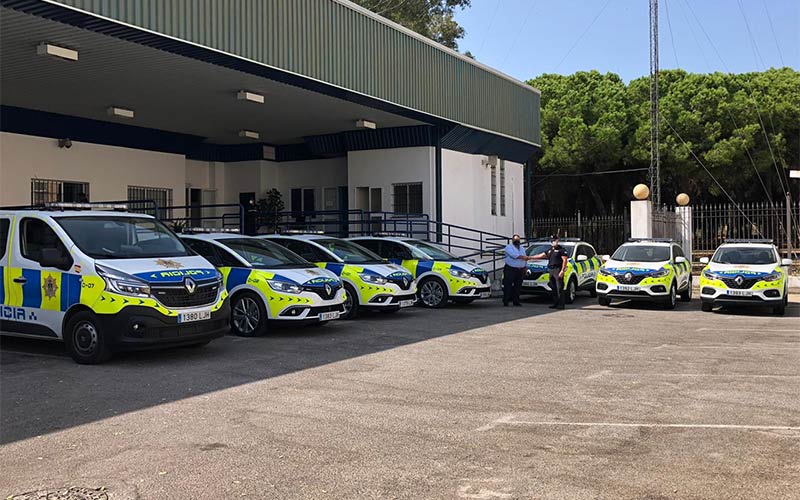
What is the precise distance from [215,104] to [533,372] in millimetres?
13793

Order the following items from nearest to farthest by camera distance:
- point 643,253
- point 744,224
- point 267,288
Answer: point 267,288, point 643,253, point 744,224

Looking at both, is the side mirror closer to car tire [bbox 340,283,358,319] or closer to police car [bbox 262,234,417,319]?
police car [bbox 262,234,417,319]

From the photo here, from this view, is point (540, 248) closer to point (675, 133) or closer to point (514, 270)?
point (514, 270)

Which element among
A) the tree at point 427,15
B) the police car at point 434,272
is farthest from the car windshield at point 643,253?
the tree at point 427,15

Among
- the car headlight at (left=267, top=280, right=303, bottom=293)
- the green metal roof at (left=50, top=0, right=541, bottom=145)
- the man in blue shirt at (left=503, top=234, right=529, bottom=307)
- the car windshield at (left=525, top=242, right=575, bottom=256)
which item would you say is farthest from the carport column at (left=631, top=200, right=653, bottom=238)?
the car headlight at (left=267, top=280, right=303, bottom=293)

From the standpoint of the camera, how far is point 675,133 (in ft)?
120

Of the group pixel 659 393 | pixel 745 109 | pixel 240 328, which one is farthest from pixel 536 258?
pixel 745 109

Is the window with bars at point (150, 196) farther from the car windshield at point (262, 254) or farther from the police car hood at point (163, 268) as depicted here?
the police car hood at point (163, 268)

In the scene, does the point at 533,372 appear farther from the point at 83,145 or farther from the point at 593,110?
the point at 593,110

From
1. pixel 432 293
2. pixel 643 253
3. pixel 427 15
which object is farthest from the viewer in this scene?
pixel 427 15

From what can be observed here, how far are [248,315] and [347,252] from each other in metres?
3.71

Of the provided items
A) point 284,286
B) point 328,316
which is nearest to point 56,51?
point 284,286

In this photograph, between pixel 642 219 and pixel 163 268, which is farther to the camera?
pixel 642 219

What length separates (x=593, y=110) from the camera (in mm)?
39344
